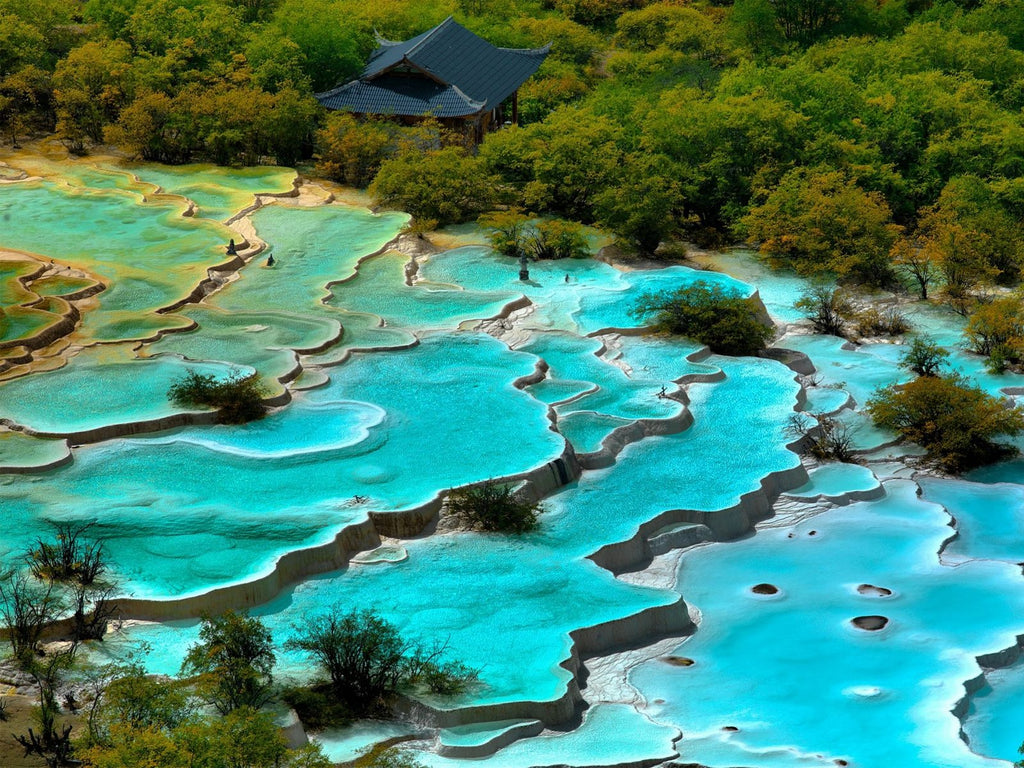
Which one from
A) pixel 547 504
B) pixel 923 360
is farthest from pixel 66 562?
pixel 923 360

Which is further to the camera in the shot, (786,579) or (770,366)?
(770,366)

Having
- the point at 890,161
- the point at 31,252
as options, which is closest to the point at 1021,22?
the point at 890,161

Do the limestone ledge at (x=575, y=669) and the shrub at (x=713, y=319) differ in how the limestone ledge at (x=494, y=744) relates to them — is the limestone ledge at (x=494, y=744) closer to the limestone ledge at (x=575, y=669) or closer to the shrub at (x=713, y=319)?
the limestone ledge at (x=575, y=669)

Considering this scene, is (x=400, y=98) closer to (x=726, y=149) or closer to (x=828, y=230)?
(x=726, y=149)

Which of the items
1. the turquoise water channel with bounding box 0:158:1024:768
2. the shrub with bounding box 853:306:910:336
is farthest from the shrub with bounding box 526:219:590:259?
the shrub with bounding box 853:306:910:336

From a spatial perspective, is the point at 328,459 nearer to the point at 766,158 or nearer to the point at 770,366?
the point at 770,366

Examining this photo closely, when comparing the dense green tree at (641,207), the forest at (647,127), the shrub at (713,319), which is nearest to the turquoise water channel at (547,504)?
the shrub at (713,319)
